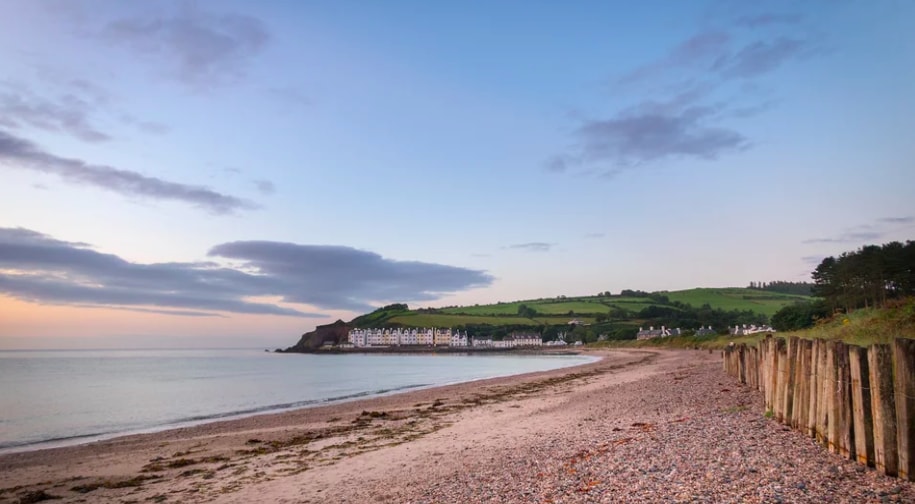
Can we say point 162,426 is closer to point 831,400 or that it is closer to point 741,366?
point 741,366

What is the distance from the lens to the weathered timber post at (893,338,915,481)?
6.58 m

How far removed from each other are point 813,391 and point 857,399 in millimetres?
1926

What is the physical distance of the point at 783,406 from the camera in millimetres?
11102

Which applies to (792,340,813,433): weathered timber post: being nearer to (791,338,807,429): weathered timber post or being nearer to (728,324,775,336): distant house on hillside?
(791,338,807,429): weathered timber post

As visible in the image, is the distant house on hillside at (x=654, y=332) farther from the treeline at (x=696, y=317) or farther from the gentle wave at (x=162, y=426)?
the gentle wave at (x=162, y=426)

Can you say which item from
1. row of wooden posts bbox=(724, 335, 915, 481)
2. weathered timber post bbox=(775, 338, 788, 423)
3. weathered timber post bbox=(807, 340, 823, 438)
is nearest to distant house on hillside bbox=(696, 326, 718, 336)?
weathered timber post bbox=(775, 338, 788, 423)

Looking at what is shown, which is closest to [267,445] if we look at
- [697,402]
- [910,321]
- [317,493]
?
[317,493]

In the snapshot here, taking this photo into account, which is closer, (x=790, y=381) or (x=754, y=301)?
(x=790, y=381)

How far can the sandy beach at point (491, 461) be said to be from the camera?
7.37 meters

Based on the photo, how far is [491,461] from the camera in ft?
36.2

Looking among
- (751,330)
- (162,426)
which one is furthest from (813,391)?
(751,330)

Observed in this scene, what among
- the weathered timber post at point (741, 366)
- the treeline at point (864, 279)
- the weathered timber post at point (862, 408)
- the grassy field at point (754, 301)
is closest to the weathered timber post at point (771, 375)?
the weathered timber post at point (862, 408)

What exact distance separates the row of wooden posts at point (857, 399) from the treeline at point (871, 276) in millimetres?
51351

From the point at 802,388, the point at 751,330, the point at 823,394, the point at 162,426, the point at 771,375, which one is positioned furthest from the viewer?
the point at 751,330
